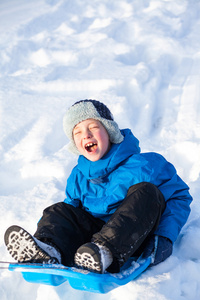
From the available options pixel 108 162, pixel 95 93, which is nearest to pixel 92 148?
pixel 108 162

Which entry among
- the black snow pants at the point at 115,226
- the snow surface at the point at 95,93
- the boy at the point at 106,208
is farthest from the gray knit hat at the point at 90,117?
the snow surface at the point at 95,93

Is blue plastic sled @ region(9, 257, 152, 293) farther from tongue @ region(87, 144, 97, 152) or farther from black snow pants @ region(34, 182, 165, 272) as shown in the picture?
tongue @ region(87, 144, 97, 152)

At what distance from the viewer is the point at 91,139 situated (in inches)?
77.8

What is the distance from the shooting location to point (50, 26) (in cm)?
517

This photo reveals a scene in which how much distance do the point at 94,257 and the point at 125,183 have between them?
21.0 inches

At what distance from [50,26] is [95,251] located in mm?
4366

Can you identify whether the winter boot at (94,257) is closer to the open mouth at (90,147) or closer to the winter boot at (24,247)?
the winter boot at (24,247)

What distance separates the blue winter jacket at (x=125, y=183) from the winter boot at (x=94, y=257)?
15.0 inches

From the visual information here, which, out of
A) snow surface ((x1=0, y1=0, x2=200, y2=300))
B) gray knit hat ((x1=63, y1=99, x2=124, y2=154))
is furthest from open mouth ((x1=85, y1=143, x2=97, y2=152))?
snow surface ((x1=0, y1=0, x2=200, y2=300))

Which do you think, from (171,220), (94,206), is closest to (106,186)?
(94,206)

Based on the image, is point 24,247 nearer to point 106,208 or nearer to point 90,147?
point 106,208

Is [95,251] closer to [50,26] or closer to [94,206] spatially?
Result: [94,206]

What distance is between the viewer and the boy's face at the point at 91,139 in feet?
6.48

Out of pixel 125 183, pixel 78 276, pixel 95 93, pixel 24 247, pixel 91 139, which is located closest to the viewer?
pixel 78 276
